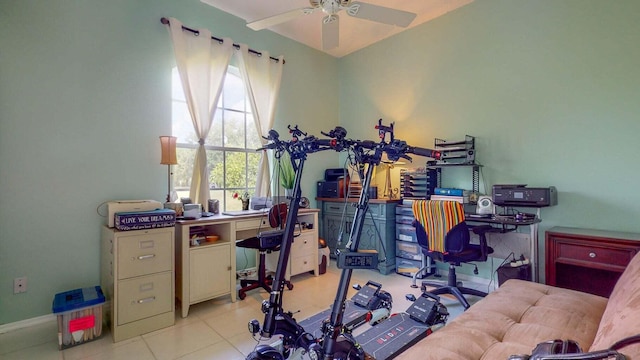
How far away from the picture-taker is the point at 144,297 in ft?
7.36

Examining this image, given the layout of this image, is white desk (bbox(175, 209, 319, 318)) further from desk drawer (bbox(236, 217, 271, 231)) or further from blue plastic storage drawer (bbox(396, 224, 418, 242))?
blue plastic storage drawer (bbox(396, 224, 418, 242))

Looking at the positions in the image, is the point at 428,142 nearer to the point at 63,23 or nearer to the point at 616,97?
the point at 616,97

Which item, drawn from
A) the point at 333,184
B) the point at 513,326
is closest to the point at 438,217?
the point at 513,326

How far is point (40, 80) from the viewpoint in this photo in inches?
93.4

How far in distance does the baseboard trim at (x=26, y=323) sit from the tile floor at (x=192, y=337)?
0.03m

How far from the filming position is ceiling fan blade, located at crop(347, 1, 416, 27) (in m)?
2.38

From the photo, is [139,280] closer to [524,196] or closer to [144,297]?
[144,297]

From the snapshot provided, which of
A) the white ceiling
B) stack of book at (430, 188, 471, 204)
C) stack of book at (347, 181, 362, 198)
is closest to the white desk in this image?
stack of book at (347, 181, 362, 198)

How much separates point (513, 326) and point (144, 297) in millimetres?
2411

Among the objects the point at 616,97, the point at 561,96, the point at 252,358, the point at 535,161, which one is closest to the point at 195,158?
the point at 252,358

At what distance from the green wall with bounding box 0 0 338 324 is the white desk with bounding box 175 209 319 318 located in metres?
0.66

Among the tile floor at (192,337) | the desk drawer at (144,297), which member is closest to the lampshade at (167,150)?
the desk drawer at (144,297)

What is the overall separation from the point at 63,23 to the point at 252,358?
3006 mm

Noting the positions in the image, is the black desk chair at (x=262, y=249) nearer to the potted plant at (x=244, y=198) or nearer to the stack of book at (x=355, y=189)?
the potted plant at (x=244, y=198)
